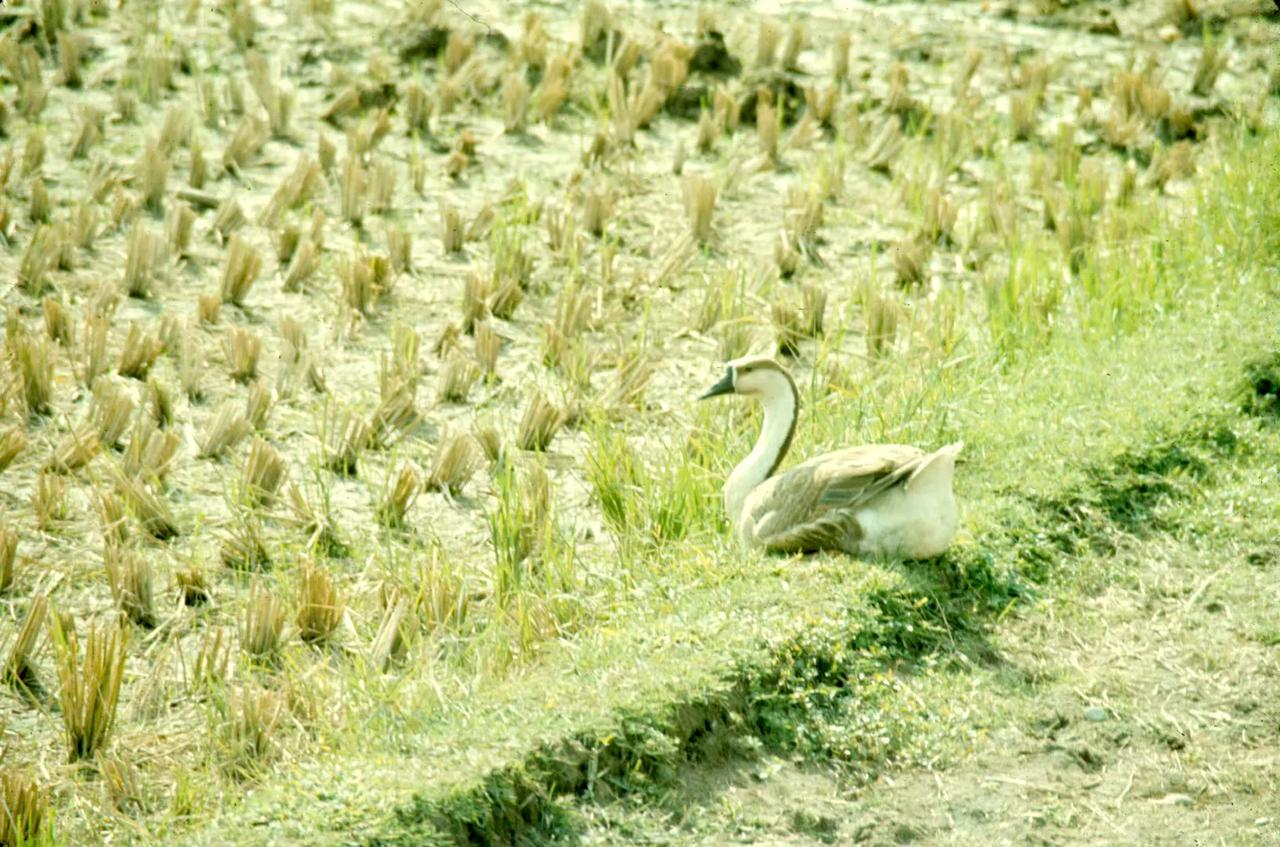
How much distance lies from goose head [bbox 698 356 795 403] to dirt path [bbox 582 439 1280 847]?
3.61 ft

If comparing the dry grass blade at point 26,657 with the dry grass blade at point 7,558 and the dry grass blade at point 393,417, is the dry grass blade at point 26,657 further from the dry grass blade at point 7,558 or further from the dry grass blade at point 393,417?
the dry grass blade at point 393,417

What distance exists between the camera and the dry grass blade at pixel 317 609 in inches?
209

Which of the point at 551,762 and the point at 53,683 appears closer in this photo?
the point at 551,762

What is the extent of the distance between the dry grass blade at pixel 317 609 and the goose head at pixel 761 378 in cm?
152

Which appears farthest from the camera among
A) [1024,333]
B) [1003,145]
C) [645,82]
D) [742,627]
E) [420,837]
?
[645,82]

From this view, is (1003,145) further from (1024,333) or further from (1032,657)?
(1032,657)

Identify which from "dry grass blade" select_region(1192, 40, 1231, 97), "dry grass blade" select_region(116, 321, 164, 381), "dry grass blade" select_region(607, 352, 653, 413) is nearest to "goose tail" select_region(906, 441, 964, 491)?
"dry grass blade" select_region(607, 352, 653, 413)

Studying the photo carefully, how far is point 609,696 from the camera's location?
4.54 meters

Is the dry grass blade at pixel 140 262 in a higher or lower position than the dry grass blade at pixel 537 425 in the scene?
higher

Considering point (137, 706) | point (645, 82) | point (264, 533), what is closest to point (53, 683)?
point (137, 706)

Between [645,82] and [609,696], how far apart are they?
593 cm

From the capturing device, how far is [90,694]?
467 cm

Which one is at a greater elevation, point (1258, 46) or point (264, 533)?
point (1258, 46)

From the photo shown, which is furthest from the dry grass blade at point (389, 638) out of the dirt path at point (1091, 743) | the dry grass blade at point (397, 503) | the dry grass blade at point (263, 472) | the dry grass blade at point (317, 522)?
the dirt path at point (1091, 743)
